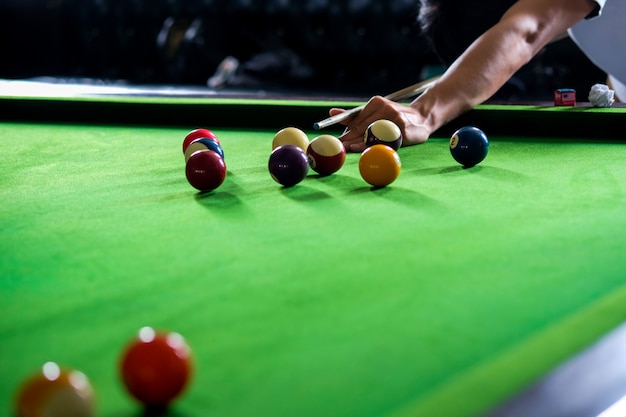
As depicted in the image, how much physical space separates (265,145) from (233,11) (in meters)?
3.97

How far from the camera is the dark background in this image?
548 cm

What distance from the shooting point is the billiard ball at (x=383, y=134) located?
2.17 meters

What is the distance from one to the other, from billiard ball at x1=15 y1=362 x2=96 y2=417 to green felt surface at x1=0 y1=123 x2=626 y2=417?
2.3 inches

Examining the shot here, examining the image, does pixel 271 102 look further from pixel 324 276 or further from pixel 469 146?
pixel 324 276

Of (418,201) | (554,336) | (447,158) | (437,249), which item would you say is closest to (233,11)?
(447,158)

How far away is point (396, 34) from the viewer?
5602mm

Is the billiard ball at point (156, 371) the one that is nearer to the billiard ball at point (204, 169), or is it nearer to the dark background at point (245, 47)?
the billiard ball at point (204, 169)

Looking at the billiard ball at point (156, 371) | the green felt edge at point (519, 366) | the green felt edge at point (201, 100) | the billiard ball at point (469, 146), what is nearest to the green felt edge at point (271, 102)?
the green felt edge at point (201, 100)

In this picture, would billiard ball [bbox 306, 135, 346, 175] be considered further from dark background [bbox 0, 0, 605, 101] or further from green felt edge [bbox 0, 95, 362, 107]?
dark background [bbox 0, 0, 605, 101]

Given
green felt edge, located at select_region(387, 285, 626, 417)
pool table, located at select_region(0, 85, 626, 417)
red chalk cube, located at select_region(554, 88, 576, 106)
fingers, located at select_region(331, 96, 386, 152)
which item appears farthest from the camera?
red chalk cube, located at select_region(554, 88, 576, 106)

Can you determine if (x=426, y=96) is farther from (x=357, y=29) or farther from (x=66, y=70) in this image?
(x=66, y=70)

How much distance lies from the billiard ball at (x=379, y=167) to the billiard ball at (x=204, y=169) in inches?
13.3

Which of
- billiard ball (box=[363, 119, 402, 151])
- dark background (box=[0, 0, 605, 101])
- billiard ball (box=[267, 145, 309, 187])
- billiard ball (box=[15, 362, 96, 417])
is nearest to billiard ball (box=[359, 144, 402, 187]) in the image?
billiard ball (box=[267, 145, 309, 187])

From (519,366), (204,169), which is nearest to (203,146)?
(204,169)
